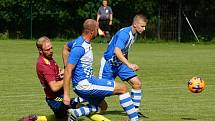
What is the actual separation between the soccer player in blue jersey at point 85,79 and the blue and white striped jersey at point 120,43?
1.52m

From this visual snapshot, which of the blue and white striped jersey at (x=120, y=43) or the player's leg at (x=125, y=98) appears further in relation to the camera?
the blue and white striped jersey at (x=120, y=43)

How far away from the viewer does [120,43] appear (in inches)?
420

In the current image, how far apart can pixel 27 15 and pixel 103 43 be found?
687 centimetres

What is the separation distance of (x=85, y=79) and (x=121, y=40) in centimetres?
181

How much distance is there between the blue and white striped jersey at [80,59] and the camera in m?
8.94

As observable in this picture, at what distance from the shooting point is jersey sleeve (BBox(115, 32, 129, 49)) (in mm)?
10641

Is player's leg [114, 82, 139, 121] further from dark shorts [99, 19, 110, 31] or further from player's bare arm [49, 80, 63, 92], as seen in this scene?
dark shorts [99, 19, 110, 31]

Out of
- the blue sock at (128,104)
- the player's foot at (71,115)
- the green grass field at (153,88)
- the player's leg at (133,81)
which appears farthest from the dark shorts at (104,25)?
the player's foot at (71,115)

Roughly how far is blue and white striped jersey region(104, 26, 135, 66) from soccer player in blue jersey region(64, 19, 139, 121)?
152 cm

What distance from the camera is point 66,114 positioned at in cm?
989

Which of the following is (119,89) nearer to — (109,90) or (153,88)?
(109,90)

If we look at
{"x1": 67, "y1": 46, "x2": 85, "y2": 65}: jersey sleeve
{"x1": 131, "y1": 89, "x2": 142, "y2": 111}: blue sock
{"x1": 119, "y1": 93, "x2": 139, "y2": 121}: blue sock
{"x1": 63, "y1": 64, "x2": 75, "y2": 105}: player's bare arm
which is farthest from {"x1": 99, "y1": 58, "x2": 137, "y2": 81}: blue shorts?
{"x1": 63, "y1": 64, "x2": 75, "y2": 105}: player's bare arm

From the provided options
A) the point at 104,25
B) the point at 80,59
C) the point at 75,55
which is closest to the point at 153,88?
the point at 80,59

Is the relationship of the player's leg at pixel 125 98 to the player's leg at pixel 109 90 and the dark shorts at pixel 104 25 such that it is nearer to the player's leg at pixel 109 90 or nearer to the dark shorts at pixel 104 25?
the player's leg at pixel 109 90
